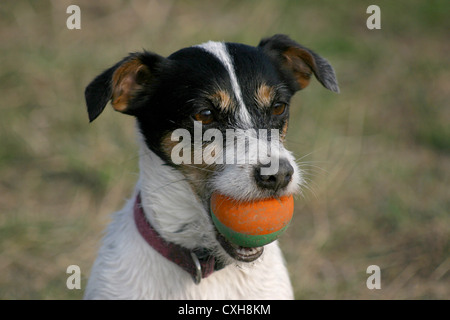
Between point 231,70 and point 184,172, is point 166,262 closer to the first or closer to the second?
point 184,172

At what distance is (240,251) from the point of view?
268 cm

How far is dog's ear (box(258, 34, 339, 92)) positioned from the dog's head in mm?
155

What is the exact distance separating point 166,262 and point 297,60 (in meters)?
1.35

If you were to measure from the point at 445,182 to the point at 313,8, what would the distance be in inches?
153

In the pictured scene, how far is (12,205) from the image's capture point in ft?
16.5

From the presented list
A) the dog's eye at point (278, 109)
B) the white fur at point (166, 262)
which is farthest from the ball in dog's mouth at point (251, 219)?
the dog's eye at point (278, 109)

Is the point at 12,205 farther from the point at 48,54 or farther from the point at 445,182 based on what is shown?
the point at 445,182

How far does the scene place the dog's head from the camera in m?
2.56

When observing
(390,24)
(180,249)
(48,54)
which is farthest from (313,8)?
(180,249)

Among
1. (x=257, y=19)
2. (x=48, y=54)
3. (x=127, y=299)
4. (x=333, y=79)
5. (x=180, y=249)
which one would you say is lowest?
(x=127, y=299)

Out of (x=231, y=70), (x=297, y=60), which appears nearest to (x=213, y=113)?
(x=231, y=70)

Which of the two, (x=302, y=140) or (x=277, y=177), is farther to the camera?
(x=302, y=140)

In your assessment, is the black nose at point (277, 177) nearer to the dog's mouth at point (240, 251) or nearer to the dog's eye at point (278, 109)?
the dog's mouth at point (240, 251)

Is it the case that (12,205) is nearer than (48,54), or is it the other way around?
(12,205)
